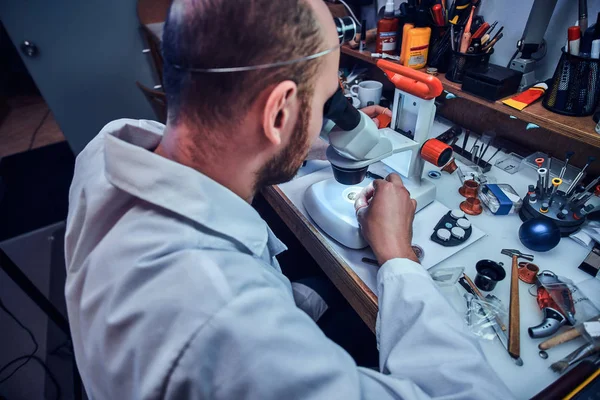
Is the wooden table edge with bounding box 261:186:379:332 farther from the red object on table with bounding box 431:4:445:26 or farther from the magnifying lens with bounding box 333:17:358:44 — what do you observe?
the red object on table with bounding box 431:4:445:26

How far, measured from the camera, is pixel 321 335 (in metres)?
0.46

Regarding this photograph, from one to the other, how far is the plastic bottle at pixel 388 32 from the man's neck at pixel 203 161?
1000mm

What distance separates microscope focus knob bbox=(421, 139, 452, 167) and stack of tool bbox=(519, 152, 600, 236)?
0.85 ft

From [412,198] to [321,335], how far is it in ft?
1.78

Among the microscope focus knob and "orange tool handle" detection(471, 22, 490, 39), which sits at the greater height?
"orange tool handle" detection(471, 22, 490, 39)

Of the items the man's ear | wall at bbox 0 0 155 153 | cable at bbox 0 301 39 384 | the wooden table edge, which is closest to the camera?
the man's ear

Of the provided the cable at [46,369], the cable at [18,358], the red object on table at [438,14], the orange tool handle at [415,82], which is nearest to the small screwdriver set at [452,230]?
the orange tool handle at [415,82]

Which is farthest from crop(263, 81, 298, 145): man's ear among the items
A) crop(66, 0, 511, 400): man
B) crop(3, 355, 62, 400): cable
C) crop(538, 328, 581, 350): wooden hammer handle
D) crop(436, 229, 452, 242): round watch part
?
crop(3, 355, 62, 400): cable

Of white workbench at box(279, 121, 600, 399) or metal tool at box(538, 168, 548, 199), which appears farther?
metal tool at box(538, 168, 548, 199)

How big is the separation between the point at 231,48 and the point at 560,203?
90 cm

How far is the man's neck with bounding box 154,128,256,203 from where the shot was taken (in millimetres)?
560

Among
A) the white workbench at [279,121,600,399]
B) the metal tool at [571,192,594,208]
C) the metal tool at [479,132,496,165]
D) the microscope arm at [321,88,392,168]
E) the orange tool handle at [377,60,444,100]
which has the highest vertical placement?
the orange tool handle at [377,60,444,100]

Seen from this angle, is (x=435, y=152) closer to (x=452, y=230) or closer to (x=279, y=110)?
(x=452, y=230)

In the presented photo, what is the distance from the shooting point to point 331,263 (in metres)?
0.83
